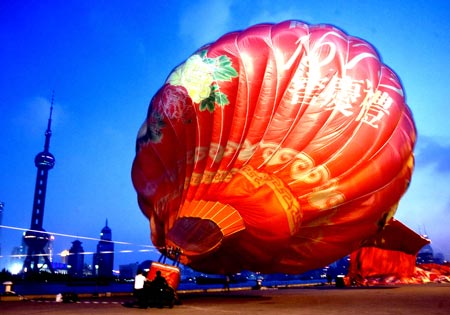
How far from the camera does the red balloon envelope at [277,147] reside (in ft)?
37.0

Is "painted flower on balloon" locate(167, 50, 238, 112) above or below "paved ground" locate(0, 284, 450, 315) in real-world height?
above

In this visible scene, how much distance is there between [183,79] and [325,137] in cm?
434

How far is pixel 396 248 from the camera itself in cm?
2494

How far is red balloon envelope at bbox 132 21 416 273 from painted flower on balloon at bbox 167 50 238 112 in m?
0.03

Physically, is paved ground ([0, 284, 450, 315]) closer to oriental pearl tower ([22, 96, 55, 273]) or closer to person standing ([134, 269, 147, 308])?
person standing ([134, 269, 147, 308])

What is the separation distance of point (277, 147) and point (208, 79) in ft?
8.86

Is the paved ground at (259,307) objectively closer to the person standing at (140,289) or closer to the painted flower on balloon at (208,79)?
the person standing at (140,289)

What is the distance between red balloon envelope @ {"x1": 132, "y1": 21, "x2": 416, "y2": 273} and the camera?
11281 millimetres

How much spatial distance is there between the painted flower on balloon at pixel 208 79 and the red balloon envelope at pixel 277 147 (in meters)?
0.03

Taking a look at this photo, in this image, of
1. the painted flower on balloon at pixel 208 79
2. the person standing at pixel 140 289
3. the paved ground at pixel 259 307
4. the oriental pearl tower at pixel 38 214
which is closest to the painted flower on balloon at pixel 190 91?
the painted flower on balloon at pixel 208 79

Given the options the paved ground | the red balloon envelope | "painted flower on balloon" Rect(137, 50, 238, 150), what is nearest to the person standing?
the paved ground

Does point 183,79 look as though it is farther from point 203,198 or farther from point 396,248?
point 396,248

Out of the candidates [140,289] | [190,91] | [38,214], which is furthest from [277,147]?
[38,214]

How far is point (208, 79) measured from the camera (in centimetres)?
1216
